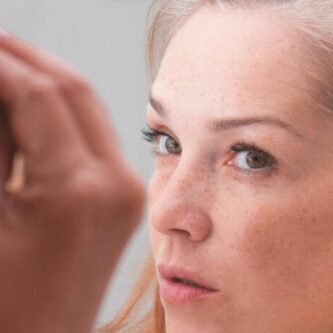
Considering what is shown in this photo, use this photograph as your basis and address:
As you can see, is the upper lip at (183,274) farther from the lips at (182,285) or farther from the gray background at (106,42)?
the gray background at (106,42)

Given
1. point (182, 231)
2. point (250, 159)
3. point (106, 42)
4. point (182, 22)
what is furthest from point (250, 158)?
point (106, 42)

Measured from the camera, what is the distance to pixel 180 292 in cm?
79

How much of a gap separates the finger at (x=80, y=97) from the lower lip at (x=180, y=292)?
23.2 inches

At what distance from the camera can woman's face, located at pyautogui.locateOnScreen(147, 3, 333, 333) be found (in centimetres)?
77

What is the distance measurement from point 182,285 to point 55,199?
1.99ft

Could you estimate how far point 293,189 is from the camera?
0.78 meters

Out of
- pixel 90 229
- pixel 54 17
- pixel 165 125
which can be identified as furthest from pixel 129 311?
pixel 90 229

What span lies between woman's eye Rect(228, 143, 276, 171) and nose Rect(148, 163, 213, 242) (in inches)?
1.8

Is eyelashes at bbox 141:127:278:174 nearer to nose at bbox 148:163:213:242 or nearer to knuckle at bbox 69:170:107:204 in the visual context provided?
nose at bbox 148:163:213:242

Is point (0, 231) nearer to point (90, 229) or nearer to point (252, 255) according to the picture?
point (90, 229)

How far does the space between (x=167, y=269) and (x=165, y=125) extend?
0.16m

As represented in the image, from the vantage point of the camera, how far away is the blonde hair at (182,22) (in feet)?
2.70

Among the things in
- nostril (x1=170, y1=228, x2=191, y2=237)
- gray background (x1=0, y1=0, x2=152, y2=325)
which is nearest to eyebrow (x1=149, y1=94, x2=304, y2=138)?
nostril (x1=170, y1=228, x2=191, y2=237)

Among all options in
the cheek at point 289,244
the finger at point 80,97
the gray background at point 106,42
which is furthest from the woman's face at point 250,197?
the gray background at point 106,42
